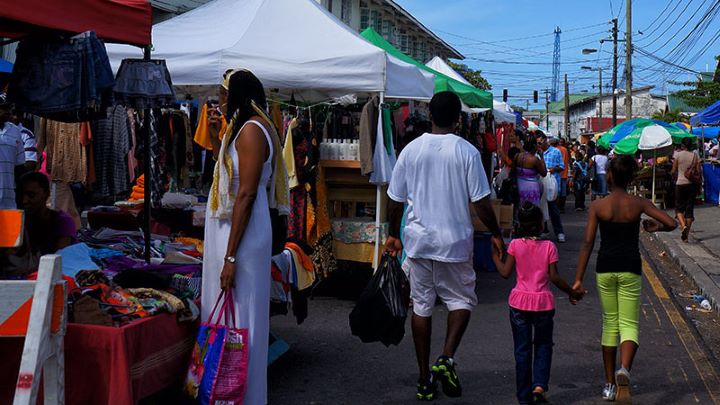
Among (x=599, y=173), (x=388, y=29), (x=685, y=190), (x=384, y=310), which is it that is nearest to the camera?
(x=384, y=310)

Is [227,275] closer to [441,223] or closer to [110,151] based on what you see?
[441,223]

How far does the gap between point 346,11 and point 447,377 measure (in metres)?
28.7

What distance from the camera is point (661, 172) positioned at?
74.4 ft

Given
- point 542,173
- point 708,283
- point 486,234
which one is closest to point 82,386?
point 486,234

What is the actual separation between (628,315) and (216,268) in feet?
9.06

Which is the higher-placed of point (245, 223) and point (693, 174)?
point (693, 174)

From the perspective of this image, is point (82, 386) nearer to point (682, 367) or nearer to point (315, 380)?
point (315, 380)

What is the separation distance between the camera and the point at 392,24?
1549 inches

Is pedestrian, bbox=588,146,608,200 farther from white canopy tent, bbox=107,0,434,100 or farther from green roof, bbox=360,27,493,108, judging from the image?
white canopy tent, bbox=107,0,434,100

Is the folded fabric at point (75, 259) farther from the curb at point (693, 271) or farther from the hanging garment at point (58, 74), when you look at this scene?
the curb at point (693, 271)

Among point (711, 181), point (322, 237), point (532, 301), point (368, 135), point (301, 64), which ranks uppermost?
point (301, 64)

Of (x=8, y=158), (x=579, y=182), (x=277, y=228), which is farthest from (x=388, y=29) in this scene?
(x=277, y=228)

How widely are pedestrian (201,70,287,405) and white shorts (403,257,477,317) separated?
4.02 feet

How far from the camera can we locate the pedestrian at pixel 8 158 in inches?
255
